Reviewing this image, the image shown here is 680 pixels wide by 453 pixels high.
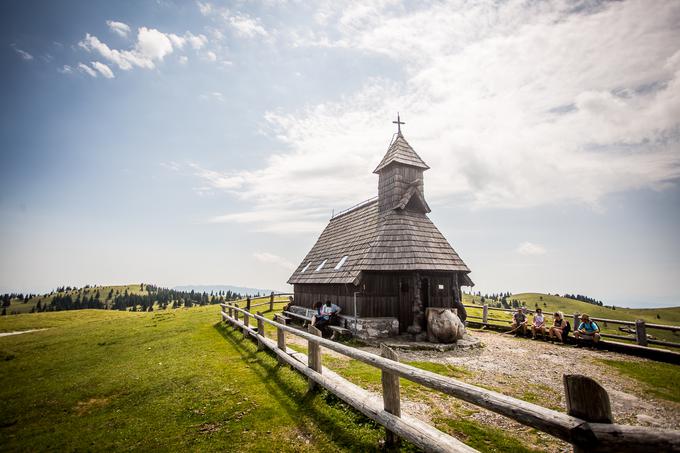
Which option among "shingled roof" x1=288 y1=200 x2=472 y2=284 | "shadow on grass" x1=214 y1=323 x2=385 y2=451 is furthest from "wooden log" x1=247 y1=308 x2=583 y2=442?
"shingled roof" x1=288 y1=200 x2=472 y2=284

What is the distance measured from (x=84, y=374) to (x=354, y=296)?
10756 mm

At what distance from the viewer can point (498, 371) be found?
940cm

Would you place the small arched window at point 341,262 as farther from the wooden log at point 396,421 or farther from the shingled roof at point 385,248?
the wooden log at point 396,421

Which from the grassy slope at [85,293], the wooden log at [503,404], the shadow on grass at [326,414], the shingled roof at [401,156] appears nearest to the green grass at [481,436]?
the shadow on grass at [326,414]

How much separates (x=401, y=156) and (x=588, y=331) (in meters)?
12.7

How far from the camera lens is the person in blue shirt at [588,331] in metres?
12.5

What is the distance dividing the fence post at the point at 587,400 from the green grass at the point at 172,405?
3250mm

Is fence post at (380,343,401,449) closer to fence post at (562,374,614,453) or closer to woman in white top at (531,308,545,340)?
fence post at (562,374,614,453)

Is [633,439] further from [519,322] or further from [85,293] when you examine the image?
[85,293]

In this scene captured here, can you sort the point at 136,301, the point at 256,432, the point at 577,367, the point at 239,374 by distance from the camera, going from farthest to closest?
the point at 136,301
the point at 577,367
the point at 239,374
the point at 256,432

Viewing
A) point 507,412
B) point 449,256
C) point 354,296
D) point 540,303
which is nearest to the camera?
point 507,412

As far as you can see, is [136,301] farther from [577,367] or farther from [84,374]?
[577,367]

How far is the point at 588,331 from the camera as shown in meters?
12.8

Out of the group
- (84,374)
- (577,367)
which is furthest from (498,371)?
(84,374)
